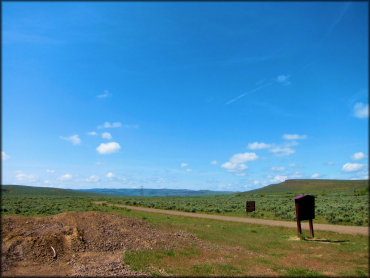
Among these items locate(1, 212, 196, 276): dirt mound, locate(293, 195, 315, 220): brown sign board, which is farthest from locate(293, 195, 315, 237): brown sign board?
locate(1, 212, 196, 276): dirt mound

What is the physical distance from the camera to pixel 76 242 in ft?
43.6

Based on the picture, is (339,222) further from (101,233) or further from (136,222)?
(101,233)

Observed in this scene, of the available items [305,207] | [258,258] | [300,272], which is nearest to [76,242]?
[258,258]

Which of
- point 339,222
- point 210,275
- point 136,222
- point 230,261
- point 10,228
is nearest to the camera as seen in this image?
point 210,275

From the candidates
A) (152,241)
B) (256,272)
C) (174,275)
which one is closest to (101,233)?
(152,241)

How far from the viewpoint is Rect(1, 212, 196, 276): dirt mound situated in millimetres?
10172

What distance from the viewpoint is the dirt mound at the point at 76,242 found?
10.2m

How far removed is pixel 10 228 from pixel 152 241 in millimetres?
8215

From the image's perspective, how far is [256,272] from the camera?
9.94 meters

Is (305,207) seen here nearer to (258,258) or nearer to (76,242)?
(258,258)

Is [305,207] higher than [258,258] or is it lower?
higher

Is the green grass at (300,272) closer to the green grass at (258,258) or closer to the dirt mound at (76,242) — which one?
the green grass at (258,258)

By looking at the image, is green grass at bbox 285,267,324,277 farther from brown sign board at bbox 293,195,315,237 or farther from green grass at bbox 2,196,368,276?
brown sign board at bbox 293,195,315,237

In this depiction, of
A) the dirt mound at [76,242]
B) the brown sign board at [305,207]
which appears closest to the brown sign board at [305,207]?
the brown sign board at [305,207]
